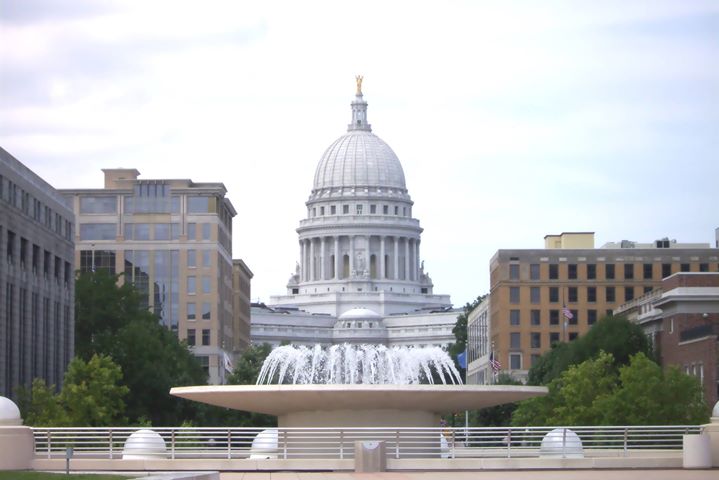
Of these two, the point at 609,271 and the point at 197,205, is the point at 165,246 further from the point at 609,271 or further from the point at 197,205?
the point at 609,271

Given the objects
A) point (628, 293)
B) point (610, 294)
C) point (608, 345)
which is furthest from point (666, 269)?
point (608, 345)

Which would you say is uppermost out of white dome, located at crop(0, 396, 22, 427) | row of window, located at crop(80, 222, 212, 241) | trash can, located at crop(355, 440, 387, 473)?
row of window, located at crop(80, 222, 212, 241)

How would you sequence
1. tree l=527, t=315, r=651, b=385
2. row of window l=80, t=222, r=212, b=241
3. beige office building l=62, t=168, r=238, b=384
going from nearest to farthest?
1. tree l=527, t=315, r=651, b=385
2. beige office building l=62, t=168, r=238, b=384
3. row of window l=80, t=222, r=212, b=241

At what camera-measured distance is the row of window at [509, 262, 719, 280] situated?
159 meters

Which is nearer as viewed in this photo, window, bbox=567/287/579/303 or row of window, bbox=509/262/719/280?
row of window, bbox=509/262/719/280

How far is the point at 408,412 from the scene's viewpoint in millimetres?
56812

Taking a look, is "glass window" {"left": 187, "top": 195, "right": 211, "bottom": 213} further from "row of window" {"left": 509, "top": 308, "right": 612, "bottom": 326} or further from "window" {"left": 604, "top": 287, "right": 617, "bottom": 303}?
"window" {"left": 604, "top": 287, "right": 617, "bottom": 303}

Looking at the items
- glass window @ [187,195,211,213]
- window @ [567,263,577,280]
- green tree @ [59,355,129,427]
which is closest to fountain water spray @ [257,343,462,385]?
green tree @ [59,355,129,427]

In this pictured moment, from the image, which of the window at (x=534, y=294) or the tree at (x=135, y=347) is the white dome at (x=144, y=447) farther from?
the window at (x=534, y=294)

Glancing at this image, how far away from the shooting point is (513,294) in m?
167

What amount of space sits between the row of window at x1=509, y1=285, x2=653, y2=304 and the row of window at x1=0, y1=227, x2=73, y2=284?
56.8 meters

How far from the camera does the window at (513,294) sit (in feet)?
547

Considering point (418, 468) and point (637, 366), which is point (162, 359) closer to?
point (637, 366)

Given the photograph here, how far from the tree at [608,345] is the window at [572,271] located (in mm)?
33962
